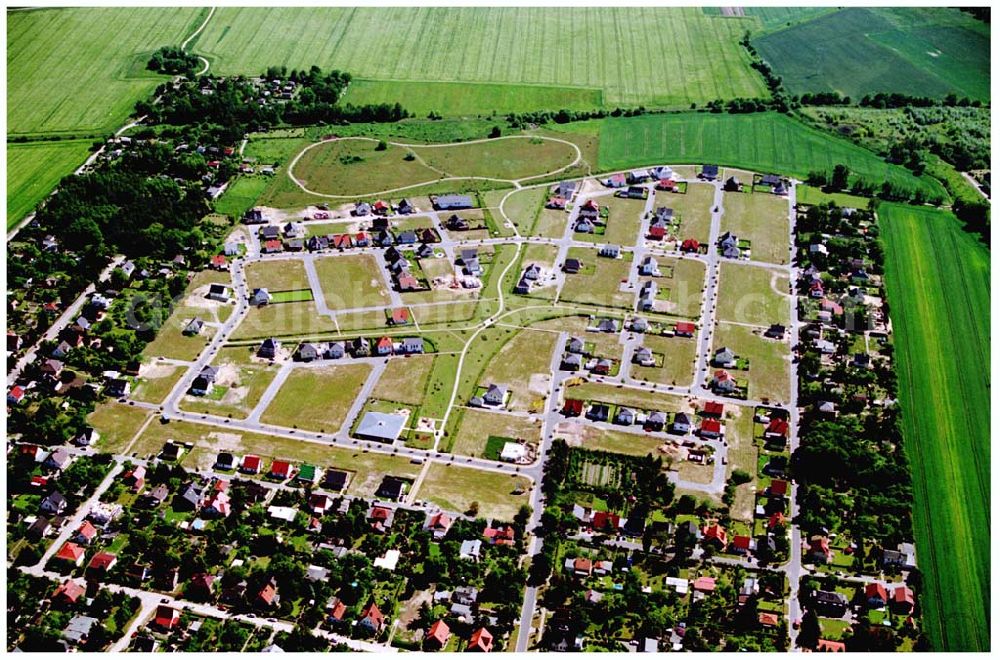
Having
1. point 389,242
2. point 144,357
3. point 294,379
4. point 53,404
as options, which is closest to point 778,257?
point 389,242

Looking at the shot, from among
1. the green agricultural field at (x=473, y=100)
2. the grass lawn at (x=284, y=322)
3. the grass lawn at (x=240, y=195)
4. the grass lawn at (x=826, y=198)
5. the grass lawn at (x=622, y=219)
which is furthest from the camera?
the green agricultural field at (x=473, y=100)

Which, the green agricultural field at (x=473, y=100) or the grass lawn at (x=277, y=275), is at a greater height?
A: the green agricultural field at (x=473, y=100)

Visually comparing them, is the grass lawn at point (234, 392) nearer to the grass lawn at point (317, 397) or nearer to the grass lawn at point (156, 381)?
the grass lawn at point (317, 397)

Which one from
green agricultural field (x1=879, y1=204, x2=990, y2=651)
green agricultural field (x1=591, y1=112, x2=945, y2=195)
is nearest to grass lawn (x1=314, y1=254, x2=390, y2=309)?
green agricultural field (x1=591, y1=112, x2=945, y2=195)

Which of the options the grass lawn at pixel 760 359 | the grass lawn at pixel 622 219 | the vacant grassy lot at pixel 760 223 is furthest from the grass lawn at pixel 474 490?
the vacant grassy lot at pixel 760 223

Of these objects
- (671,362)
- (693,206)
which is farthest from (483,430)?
(693,206)

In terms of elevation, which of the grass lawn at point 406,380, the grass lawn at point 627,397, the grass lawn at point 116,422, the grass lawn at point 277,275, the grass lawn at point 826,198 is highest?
the grass lawn at point 826,198

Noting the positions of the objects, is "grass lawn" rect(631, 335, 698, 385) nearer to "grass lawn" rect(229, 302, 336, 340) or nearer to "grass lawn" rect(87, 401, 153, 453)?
"grass lawn" rect(229, 302, 336, 340)
